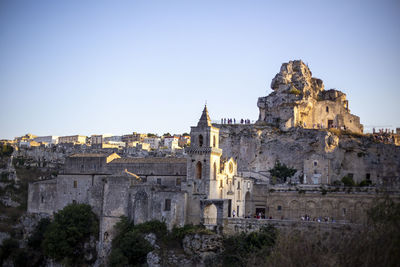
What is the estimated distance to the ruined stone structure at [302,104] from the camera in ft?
218

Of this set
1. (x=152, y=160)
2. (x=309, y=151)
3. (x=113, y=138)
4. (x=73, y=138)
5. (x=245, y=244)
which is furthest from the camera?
(x=113, y=138)

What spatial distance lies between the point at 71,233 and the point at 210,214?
14.3 meters

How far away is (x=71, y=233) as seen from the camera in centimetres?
5091

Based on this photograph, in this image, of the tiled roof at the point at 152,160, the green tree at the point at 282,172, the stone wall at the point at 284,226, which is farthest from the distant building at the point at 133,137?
the stone wall at the point at 284,226

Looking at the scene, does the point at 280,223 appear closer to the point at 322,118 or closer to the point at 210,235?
the point at 210,235

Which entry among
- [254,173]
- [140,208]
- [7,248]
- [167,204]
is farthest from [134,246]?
[7,248]

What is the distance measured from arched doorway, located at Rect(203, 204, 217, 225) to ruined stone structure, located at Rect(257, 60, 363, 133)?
70.1 feet

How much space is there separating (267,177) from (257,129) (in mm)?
8644

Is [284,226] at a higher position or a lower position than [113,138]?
lower

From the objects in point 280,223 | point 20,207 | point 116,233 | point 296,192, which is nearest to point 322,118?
point 296,192

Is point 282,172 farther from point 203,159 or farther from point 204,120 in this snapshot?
point 203,159

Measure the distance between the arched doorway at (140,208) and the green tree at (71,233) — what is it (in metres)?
5.92

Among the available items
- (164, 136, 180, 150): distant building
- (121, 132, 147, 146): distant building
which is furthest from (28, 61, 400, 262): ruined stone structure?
(121, 132, 147, 146): distant building

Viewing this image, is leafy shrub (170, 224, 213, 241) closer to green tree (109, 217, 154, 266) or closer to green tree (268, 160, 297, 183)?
green tree (109, 217, 154, 266)
